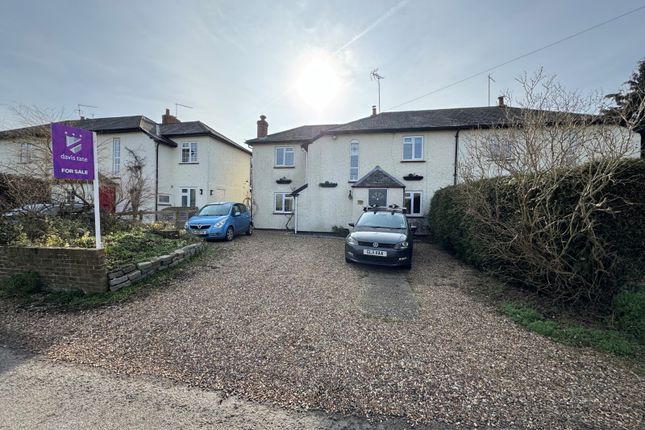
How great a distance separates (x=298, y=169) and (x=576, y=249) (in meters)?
14.7

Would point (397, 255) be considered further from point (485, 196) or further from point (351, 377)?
point (351, 377)

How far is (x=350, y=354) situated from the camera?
333 centimetres

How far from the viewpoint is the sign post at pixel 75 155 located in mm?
4797

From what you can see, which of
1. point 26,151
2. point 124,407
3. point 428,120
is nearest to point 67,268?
point 124,407

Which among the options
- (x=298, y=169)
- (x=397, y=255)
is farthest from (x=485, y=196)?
(x=298, y=169)

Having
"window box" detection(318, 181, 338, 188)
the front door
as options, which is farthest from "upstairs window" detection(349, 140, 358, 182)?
the front door

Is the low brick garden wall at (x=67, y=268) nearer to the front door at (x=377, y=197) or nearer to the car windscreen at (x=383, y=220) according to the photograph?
the car windscreen at (x=383, y=220)

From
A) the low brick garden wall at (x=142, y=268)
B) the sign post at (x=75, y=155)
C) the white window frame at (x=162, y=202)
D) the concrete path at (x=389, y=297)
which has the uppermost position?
the sign post at (x=75, y=155)

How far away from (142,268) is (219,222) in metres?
5.12

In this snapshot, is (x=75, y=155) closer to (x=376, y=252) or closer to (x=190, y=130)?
(x=376, y=252)

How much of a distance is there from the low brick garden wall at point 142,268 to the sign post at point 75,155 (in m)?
0.62

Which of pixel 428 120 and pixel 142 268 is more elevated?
pixel 428 120

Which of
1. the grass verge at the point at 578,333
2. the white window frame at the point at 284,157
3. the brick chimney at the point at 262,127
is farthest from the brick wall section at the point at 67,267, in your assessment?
the brick chimney at the point at 262,127

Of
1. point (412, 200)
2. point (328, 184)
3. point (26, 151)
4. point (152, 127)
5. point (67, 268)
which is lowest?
point (67, 268)
